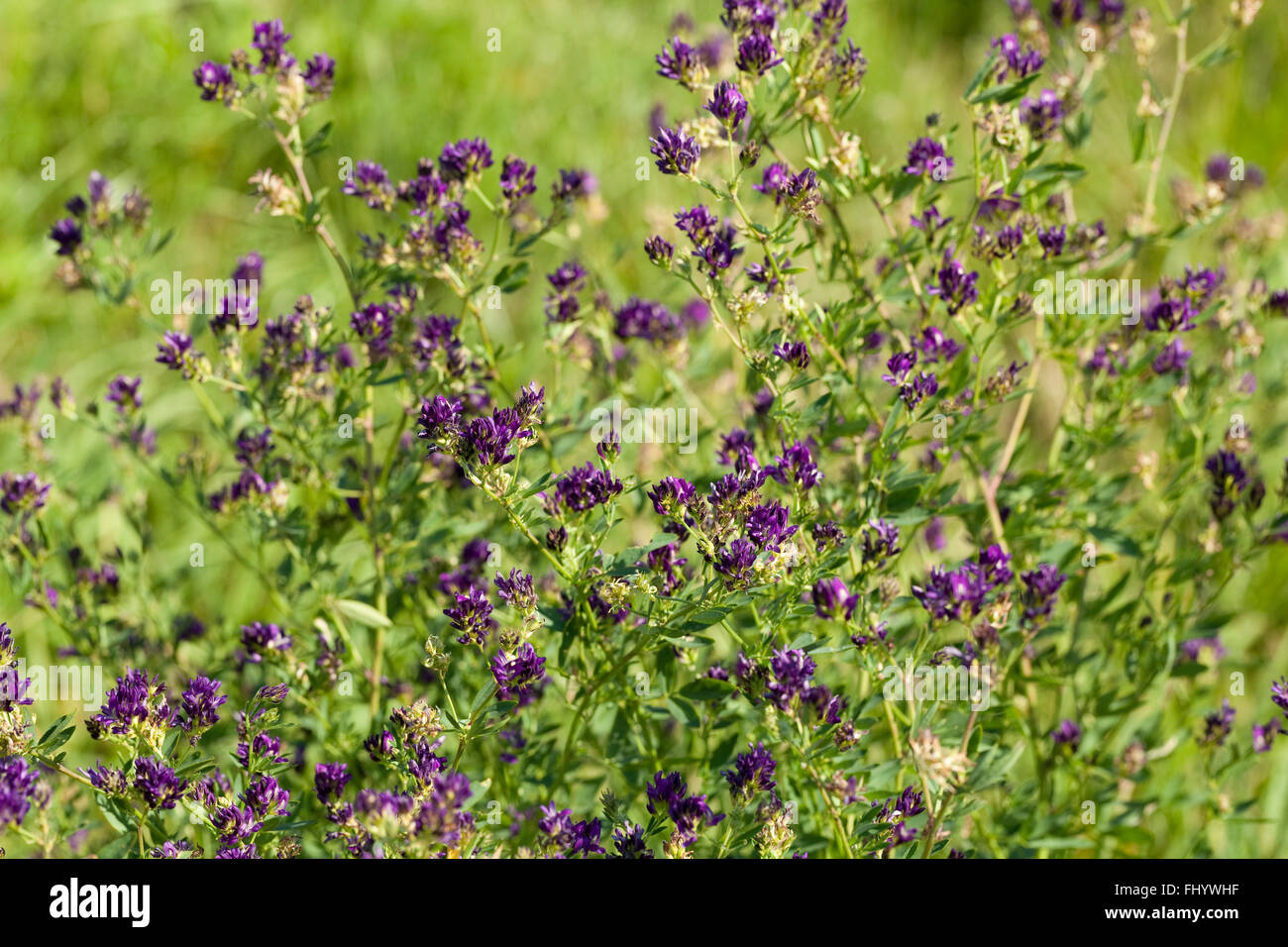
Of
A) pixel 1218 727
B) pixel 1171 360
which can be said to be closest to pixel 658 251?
pixel 1171 360

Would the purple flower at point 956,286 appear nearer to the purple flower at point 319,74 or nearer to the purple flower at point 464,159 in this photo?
the purple flower at point 464,159

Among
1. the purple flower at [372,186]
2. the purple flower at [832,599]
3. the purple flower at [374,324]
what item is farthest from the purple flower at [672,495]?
the purple flower at [372,186]

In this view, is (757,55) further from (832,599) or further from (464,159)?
(832,599)

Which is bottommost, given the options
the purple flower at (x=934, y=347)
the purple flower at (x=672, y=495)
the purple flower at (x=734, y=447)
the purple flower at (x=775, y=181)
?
the purple flower at (x=672, y=495)

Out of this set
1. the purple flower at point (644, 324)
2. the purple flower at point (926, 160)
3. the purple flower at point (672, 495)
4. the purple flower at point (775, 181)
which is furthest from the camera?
the purple flower at point (644, 324)

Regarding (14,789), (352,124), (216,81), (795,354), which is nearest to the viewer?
(14,789)

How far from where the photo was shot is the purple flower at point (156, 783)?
5.63ft

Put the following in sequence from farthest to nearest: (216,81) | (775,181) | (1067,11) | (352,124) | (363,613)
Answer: (352,124) < (1067,11) < (216,81) < (363,613) < (775,181)

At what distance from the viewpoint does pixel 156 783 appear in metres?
1.72

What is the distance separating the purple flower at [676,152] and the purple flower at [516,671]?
829 millimetres

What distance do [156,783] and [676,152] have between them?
4.26 feet

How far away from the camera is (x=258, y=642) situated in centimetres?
212

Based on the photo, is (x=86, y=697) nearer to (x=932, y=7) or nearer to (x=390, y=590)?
(x=390, y=590)
